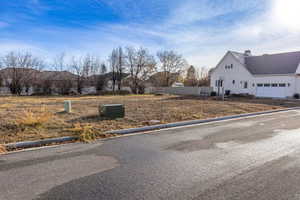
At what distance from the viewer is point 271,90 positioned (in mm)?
25766

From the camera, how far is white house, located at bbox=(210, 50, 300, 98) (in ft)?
80.4

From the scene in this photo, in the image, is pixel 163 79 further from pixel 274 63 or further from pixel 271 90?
pixel 271 90

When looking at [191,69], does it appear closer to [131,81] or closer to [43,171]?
[131,81]

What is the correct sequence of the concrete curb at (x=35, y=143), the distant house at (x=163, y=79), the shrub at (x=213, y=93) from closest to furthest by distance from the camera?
the concrete curb at (x=35, y=143) < the shrub at (x=213, y=93) < the distant house at (x=163, y=79)

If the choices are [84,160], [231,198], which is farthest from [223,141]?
[84,160]

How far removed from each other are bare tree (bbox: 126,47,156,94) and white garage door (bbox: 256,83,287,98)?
71.0ft

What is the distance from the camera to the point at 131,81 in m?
40.5

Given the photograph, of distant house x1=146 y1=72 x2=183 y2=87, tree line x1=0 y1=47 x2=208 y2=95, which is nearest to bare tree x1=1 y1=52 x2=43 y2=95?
tree line x1=0 y1=47 x2=208 y2=95

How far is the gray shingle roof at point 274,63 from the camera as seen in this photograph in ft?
82.5

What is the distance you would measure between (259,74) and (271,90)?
2.84 m

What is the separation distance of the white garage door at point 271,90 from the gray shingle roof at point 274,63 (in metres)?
1.89

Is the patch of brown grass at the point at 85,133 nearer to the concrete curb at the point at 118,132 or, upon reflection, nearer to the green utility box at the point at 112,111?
the concrete curb at the point at 118,132

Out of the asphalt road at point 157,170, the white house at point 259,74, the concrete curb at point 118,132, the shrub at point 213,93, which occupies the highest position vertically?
the white house at point 259,74

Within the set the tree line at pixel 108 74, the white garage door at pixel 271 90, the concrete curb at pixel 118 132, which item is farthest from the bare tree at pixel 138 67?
the concrete curb at pixel 118 132
